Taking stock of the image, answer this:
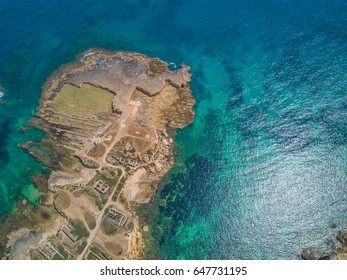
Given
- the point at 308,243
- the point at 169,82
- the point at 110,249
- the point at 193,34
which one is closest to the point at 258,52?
the point at 193,34

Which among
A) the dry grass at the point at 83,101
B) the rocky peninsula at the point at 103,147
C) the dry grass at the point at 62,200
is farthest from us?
the dry grass at the point at 83,101

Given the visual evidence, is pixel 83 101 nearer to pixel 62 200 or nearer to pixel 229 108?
pixel 62 200

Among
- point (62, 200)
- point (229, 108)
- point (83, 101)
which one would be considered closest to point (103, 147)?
point (62, 200)

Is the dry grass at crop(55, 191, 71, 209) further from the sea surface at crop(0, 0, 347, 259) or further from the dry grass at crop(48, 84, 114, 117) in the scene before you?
the dry grass at crop(48, 84, 114, 117)

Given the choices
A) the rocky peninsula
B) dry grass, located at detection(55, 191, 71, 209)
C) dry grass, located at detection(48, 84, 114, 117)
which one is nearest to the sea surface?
the rocky peninsula

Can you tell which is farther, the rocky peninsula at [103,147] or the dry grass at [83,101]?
the dry grass at [83,101]

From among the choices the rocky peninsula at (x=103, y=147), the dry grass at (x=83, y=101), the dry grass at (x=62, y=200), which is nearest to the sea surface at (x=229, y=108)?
the rocky peninsula at (x=103, y=147)

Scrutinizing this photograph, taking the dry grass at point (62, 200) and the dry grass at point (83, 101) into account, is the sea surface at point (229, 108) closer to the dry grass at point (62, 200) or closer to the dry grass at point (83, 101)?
the dry grass at point (62, 200)
